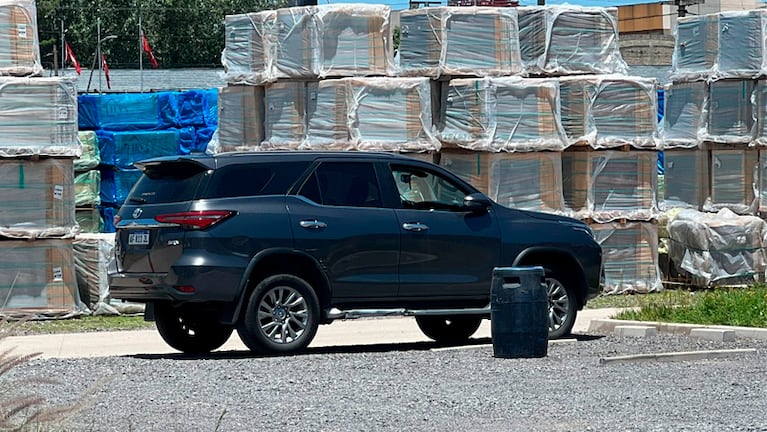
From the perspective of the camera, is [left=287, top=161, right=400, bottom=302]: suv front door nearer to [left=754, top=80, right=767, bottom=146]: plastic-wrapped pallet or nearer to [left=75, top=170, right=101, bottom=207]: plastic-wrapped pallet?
[left=754, top=80, right=767, bottom=146]: plastic-wrapped pallet

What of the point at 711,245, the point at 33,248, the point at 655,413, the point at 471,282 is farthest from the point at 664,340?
the point at 33,248

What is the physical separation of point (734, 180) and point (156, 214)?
1174 centimetres

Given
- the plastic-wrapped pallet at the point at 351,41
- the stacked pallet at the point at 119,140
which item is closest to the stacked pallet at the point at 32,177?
the plastic-wrapped pallet at the point at 351,41

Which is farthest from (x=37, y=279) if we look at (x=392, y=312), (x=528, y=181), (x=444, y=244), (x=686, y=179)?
(x=686, y=179)

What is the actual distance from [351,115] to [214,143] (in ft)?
10.7

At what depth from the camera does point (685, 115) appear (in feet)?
77.0

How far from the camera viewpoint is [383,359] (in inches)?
533

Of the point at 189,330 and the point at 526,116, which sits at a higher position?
the point at 526,116

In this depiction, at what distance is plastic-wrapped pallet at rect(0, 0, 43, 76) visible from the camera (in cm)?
1836

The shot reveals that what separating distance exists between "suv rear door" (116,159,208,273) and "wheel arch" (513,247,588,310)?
355 cm

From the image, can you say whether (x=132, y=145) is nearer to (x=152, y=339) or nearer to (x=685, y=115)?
(x=152, y=339)

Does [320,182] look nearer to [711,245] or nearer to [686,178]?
[711,245]

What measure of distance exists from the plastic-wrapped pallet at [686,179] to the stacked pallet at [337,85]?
540 centimetres

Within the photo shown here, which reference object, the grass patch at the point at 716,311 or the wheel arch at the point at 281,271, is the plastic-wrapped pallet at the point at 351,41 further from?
the wheel arch at the point at 281,271
